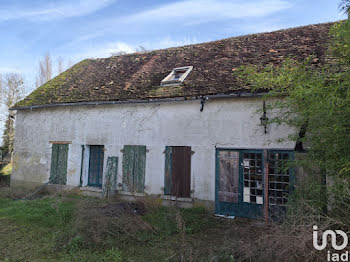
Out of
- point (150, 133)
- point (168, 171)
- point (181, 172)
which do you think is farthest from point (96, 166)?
point (181, 172)

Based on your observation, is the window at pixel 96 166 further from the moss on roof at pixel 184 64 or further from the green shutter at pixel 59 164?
the moss on roof at pixel 184 64

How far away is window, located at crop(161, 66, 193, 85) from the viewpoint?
919cm

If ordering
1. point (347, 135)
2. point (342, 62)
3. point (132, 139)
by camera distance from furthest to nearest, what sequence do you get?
point (132, 139) → point (342, 62) → point (347, 135)

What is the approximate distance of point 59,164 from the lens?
10344mm

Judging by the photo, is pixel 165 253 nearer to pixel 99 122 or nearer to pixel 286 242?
pixel 286 242

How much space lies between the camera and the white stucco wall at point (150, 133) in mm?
7628

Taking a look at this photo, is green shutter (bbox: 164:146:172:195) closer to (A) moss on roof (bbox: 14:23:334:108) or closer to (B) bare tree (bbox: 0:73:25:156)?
(A) moss on roof (bbox: 14:23:334:108)

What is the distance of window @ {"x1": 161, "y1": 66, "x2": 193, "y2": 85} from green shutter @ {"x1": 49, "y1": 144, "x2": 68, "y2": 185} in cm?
494

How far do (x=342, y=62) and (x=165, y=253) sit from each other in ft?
16.6

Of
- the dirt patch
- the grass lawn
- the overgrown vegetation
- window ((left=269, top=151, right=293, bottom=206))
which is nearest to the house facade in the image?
window ((left=269, top=151, right=293, bottom=206))

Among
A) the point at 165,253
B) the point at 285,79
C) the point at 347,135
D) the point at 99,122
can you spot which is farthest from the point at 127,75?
the point at 347,135

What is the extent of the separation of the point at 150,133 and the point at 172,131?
862mm

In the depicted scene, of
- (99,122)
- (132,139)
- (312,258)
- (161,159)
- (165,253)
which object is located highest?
(99,122)

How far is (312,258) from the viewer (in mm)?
3541
